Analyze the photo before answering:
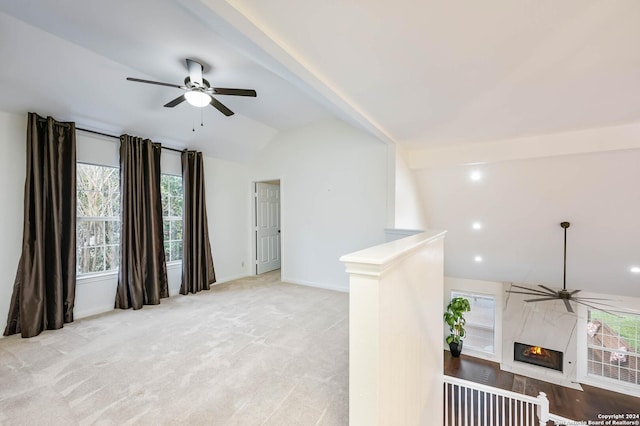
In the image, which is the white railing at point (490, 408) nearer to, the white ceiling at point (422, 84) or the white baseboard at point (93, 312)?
the white ceiling at point (422, 84)

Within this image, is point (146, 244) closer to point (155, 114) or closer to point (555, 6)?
point (155, 114)

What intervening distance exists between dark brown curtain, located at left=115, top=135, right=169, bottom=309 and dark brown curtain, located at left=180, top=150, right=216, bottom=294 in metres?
0.35

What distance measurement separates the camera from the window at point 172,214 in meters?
4.29

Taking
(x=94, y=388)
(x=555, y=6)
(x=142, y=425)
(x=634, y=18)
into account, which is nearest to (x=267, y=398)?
(x=142, y=425)

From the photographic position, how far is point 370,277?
3.70ft

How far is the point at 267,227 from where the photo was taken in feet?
19.0

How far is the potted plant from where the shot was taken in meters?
5.37

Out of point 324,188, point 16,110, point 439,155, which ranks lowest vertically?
point 324,188

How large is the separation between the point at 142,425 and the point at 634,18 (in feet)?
12.4

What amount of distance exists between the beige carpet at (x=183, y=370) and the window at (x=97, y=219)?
726 millimetres

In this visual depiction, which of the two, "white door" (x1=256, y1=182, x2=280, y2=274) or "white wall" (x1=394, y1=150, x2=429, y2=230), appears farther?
"white door" (x1=256, y1=182, x2=280, y2=274)

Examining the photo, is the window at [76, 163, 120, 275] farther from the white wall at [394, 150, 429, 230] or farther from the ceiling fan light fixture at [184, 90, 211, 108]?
the white wall at [394, 150, 429, 230]

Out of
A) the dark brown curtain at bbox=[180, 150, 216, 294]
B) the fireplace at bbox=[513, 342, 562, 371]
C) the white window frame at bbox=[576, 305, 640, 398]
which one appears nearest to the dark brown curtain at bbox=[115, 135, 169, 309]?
the dark brown curtain at bbox=[180, 150, 216, 294]

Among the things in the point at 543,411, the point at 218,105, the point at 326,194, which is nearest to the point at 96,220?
the point at 218,105
